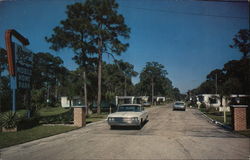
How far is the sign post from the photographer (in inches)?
537

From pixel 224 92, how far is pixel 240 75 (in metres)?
29.2

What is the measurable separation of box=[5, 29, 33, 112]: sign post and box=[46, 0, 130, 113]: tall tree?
10339mm

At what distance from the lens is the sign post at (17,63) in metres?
13.6

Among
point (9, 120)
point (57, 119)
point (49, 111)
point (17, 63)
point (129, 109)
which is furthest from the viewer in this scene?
point (49, 111)

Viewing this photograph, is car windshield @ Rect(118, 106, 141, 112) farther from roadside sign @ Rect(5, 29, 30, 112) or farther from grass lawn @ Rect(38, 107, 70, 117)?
grass lawn @ Rect(38, 107, 70, 117)

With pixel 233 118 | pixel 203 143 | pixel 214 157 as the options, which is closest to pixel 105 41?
pixel 233 118

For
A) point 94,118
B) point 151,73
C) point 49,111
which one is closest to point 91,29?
point 94,118

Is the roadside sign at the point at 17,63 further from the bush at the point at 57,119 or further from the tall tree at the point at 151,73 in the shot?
the tall tree at the point at 151,73

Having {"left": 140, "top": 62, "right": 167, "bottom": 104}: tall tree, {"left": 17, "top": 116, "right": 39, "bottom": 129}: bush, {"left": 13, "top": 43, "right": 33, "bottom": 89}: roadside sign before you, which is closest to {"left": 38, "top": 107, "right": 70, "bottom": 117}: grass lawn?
{"left": 13, "top": 43, "right": 33, "bottom": 89}: roadside sign

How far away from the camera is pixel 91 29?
2634 cm

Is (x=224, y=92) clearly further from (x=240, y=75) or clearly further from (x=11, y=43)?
(x=240, y=75)

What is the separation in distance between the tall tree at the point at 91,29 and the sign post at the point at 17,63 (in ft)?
33.9

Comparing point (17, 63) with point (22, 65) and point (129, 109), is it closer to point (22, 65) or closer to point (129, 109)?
point (22, 65)

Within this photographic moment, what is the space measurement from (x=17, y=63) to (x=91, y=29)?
43.5 ft
